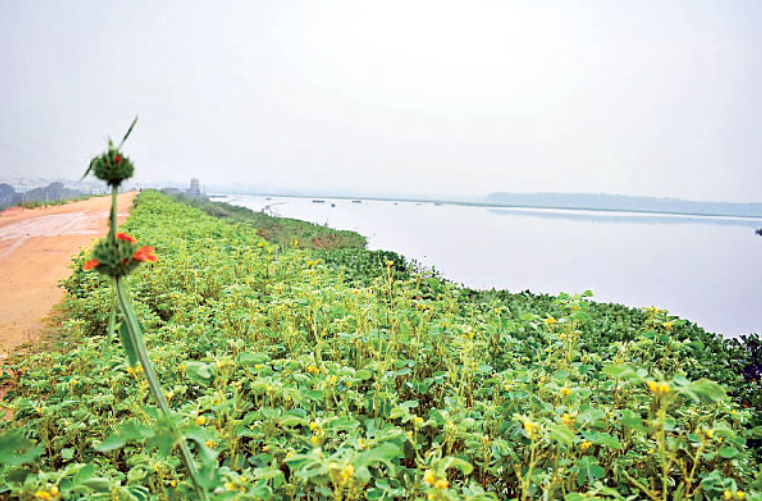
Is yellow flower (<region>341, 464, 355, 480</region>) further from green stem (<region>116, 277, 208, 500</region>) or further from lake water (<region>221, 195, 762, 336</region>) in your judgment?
lake water (<region>221, 195, 762, 336</region>)

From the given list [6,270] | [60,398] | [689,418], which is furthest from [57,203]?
[689,418]

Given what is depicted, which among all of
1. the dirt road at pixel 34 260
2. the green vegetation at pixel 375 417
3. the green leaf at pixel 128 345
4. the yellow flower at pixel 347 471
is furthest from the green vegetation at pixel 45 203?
the yellow flower at pixel 347 471

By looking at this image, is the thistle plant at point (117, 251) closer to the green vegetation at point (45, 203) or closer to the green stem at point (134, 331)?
the green stem at point (134, 331)

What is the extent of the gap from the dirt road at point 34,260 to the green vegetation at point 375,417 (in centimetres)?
71

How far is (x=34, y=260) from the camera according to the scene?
5902 mm

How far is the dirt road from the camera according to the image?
11.9ft

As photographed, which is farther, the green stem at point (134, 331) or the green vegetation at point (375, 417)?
the green vegetation at point (375, 417)

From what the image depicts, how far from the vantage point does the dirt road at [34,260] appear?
142 inches

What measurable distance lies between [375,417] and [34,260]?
646 cm

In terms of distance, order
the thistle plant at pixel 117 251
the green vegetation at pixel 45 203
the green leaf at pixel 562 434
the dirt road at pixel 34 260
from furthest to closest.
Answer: the green vegetation at pixel 45 203
the dirt road at pixel 34 260
the green leaf at pixel 562 434
the thistle plant at pixel 117 251

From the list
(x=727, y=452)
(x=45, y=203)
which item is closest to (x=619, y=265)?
(x=727, y=452)

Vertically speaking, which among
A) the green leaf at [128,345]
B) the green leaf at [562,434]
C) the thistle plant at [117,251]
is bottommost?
the green leaf at [562,434]

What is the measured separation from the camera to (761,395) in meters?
2.22

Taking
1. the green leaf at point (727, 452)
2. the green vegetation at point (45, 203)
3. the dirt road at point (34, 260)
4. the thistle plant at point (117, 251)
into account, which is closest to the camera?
the thistle plant at point (117, 251)
